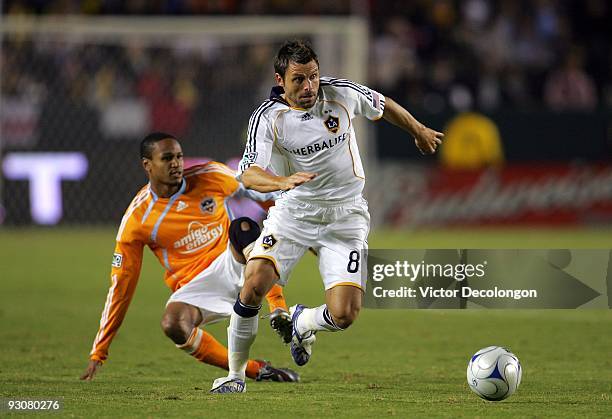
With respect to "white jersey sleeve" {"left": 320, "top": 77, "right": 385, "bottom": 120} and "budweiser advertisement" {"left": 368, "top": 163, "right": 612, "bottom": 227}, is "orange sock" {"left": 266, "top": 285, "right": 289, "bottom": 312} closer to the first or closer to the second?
"white jersey sleeve" {"left": 320, "top": 77, "right": 385, "bottom": 120}

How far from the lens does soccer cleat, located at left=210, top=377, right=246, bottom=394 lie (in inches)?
251

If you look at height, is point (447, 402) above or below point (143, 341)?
below

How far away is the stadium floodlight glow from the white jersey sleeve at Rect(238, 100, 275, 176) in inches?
444

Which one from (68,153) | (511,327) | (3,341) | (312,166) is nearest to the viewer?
(312,166)

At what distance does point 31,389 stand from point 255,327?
1332 millimetres

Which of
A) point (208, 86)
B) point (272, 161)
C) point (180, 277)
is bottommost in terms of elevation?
point (180, 277)

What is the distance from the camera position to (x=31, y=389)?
6496mm

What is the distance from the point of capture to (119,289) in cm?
691

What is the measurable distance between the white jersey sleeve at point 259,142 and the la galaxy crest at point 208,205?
3.96 ft

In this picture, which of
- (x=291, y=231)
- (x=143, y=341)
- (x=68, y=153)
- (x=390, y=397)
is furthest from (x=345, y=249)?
(x=68, y=153)

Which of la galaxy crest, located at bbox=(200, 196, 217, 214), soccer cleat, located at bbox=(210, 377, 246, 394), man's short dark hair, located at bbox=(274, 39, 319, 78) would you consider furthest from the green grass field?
man's short dark hair, located at bbox=(274, 39, 319, 78)

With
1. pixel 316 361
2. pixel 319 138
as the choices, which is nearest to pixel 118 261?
pixel 319 138

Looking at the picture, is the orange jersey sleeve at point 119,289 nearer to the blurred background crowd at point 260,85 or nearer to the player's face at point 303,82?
the player's face at point 303,82

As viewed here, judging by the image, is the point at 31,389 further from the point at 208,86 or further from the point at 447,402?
the point at 208,86
